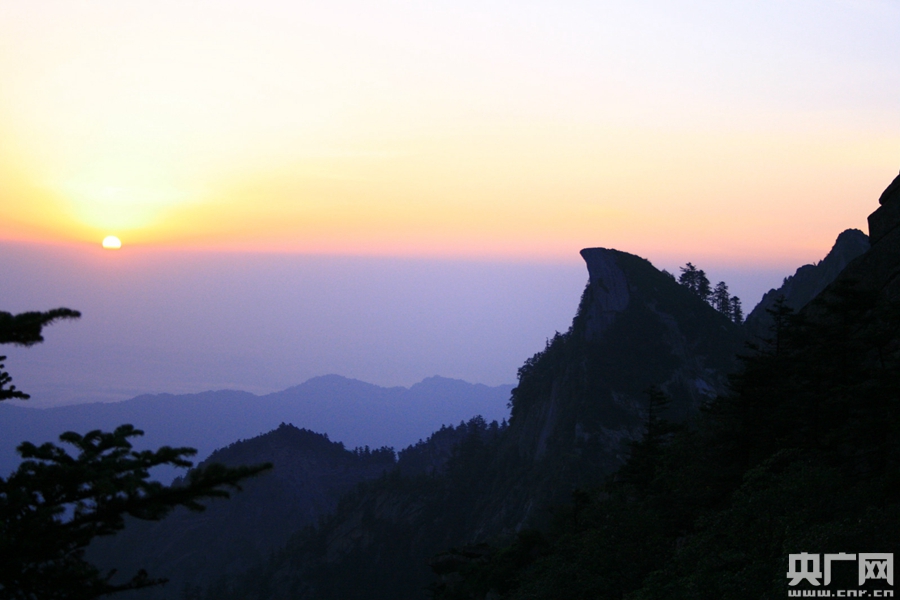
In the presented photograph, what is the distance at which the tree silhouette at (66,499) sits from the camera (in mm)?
10414

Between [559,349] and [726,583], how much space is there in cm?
13018

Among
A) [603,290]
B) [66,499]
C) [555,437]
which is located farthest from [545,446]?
[66,499]

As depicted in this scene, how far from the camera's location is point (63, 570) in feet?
35.2

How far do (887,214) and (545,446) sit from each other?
8992cm

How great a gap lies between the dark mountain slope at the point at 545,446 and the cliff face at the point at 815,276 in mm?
5533

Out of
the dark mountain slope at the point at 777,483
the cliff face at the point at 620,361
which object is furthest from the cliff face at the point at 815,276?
the dark mountain slope at the point at 777,483

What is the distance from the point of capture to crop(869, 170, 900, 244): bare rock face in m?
47.5

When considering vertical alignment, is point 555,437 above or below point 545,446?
above

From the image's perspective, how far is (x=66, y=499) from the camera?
10.9m

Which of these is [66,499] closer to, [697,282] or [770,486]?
[770,486]

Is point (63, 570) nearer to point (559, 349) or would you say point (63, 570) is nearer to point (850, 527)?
point (850, 527)

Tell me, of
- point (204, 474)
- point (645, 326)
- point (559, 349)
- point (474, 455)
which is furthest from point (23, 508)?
point (474, 455)

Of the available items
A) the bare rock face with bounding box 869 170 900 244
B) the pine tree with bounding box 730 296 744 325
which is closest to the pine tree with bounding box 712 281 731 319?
the pine tree with bounding box 730 296 744 325

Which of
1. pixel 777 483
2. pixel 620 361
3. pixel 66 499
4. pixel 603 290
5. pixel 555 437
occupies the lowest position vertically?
pixel 555 437
